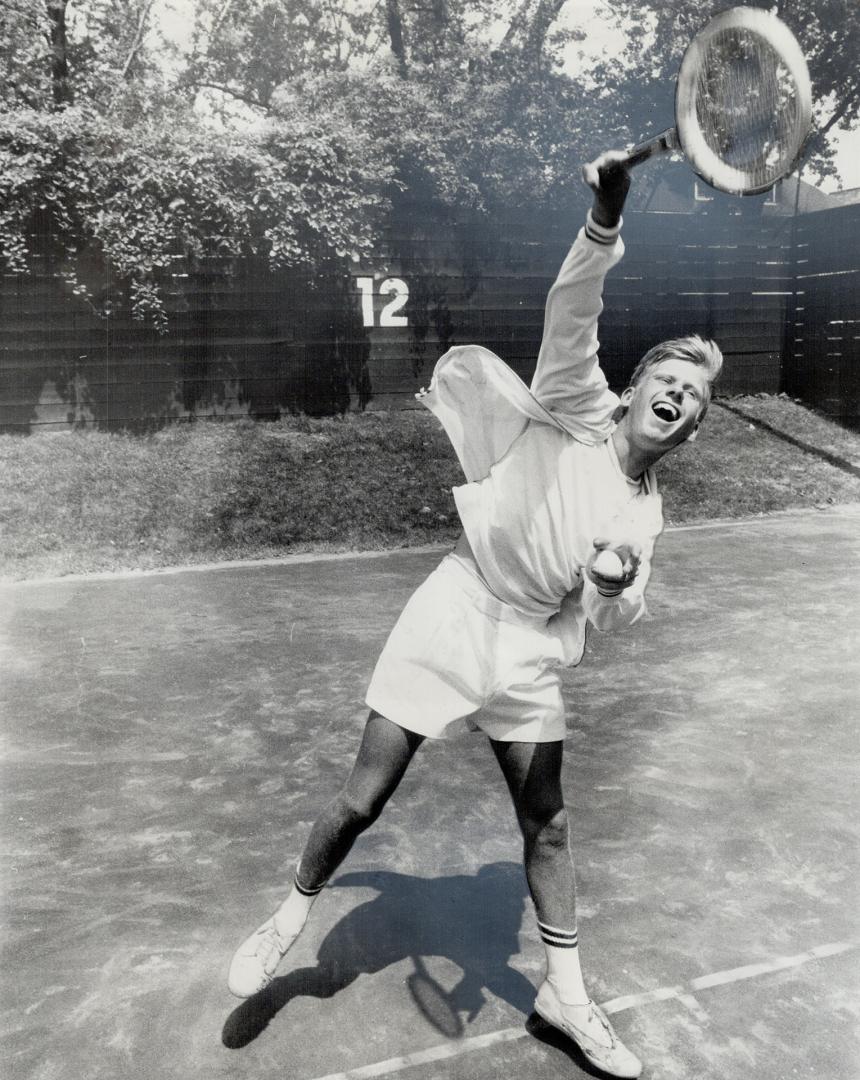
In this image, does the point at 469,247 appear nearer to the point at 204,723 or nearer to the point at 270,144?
the point at 270,144

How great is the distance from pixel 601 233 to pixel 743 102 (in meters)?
0.47

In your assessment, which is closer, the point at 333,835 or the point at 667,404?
the point at 667,404

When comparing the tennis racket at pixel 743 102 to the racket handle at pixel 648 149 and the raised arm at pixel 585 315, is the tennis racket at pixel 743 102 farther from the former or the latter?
the raised arm at pixel 585 315

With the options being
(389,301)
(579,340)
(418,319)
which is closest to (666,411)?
(579,340)

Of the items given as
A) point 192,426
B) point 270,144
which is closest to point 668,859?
point 192,426

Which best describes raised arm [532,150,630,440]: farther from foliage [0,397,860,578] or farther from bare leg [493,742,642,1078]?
foliage [0,397,860,578]

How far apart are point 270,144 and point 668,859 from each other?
10.6 meters

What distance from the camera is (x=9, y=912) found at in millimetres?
3326

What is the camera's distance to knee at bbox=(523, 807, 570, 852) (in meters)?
2.63

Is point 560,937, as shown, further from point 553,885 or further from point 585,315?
point 585,315

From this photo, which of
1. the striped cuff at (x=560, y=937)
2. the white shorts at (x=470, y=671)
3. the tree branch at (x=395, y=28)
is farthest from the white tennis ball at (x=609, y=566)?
the tree branch at (x=395, y=28)

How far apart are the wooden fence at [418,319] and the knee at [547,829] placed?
998cm

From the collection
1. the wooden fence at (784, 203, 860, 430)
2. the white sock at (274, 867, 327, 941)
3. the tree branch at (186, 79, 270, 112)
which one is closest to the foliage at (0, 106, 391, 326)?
the tree branch at (186, 79, 270, 112)

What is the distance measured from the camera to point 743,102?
2328 mm
